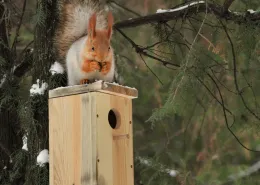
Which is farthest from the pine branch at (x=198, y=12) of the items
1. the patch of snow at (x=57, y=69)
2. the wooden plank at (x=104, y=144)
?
the wooden plank at (x=104, y=144)

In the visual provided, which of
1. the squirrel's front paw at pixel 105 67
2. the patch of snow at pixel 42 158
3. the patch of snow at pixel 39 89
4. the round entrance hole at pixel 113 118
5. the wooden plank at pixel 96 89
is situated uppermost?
the squirrel's front paw at pixel 105 67

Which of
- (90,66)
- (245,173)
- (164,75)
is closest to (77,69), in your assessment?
(90,66)

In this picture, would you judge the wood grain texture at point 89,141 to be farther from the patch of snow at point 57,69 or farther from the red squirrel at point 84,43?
the patch of snow at point 57,69

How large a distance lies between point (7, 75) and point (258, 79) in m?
1.52

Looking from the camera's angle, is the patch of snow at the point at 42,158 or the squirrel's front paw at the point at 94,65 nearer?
the squirrel's front paw at the point at 94,65

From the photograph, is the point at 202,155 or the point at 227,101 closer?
the point at 227,101

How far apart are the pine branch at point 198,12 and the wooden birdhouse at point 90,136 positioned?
619mm

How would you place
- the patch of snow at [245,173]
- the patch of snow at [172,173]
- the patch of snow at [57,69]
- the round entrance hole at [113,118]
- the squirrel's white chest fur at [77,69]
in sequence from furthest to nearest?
the patch of snow at [245,173], the patch of snow at [172,173], the patch of snow at [57,69], the round entrance hole at [113,118], the squirrel's white chest fur at [77,69]

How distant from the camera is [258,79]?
3566mm

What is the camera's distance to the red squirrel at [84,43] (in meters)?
2.44

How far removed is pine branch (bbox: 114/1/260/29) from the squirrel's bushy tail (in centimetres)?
34

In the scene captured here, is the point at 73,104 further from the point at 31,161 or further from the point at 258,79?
the point at 258,79

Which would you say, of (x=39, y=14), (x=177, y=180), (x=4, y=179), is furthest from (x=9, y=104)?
(x=177, y=180)

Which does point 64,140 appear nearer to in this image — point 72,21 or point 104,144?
point 104,144
